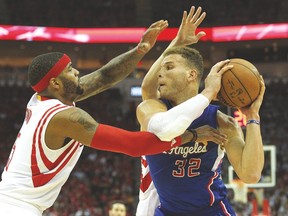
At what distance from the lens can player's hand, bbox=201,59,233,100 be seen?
353 centimetres

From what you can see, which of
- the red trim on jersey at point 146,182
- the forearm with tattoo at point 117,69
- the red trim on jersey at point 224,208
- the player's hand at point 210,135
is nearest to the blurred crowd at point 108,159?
the forearm with tattoo at point 117,69

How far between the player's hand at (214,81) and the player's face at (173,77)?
7.9 inches

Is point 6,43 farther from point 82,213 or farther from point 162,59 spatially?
point 162,59

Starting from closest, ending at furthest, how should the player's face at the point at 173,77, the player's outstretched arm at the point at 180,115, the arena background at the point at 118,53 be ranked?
the player's outstretched arm at the point at 180,115 → the player's face at the point at 173,77 → the arena background at the point at 118,53

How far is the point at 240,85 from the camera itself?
3.63 metres

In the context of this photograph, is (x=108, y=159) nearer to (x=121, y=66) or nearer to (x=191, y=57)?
(x=121, y=66)

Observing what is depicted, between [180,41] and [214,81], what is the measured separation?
2.66ft

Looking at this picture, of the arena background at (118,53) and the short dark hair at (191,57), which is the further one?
the arena background at (118,53)

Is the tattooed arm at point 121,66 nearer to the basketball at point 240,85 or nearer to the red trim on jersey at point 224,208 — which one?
the basketball at point 240,85

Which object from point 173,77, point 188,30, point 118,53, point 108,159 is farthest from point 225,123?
point 118,53

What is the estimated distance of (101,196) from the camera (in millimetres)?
17516

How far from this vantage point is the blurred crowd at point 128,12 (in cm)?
2139

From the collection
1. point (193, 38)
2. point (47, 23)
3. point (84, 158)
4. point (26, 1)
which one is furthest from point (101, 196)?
point (193, 38)

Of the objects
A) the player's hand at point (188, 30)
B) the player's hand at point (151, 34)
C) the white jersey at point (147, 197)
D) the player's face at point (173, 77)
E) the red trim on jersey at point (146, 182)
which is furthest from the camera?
the player's hand at point (151, 34)
